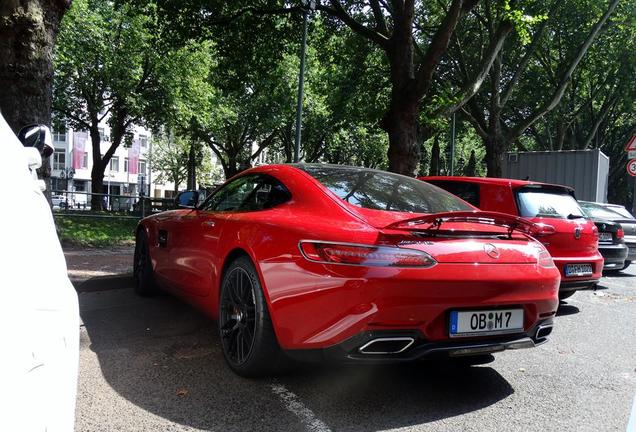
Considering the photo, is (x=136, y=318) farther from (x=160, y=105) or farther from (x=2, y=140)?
(x=160, y=105)

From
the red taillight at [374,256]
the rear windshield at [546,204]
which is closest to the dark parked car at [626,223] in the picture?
the rear windshield at [546,204]

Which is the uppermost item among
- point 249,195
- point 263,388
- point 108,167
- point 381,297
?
point 108,167

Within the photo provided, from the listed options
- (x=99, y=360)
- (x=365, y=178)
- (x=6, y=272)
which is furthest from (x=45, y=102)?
(x=6, y=272)

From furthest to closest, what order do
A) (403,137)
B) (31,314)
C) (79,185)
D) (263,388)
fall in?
(79,185)
(403,137)
(263,388)
(31,314)

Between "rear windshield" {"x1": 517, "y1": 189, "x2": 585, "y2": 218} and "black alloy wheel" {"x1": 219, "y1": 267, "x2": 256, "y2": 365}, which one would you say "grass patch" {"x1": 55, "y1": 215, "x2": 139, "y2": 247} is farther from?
"rear windshield" {"x1": 517, "y1": 189, "x2": 585, "y2": 218}

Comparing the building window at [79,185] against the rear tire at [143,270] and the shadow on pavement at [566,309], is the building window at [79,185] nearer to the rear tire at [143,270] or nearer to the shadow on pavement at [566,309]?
the rear tire at [143,270]

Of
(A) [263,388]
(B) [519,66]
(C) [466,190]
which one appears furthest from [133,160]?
(A) [263,388]

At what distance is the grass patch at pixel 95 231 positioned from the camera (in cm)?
1104

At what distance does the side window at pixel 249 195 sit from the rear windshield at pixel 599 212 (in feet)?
27.1

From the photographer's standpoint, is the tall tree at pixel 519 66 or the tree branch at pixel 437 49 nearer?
the tree branch at pixel 437 49

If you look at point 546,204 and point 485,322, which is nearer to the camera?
point 485,322

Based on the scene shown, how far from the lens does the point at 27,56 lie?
6117 millimetres

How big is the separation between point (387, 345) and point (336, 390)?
703 millimetres

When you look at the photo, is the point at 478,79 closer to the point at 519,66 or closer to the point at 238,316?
the point at 519,66
